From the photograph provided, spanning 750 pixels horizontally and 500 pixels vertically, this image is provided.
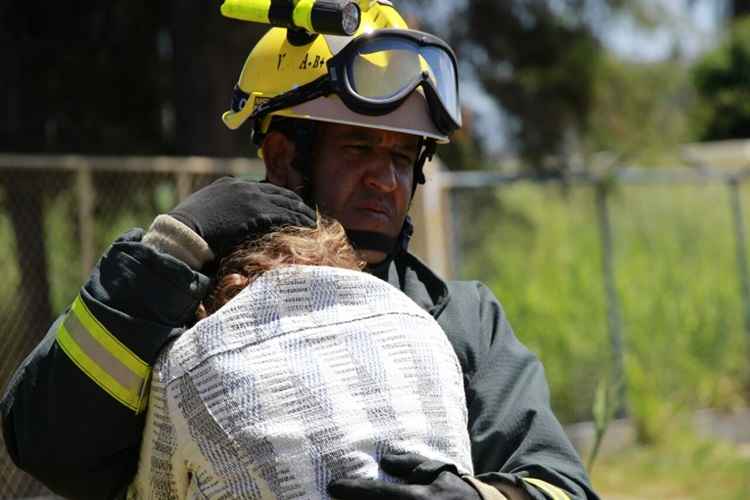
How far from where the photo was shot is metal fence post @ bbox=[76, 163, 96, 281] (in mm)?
6656

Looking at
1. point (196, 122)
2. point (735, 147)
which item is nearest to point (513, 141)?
point (196, 122)

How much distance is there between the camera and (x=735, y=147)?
23.6 metres

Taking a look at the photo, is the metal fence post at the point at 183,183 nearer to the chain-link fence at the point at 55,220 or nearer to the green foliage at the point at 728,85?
the chain-link fence at the point at 55,220

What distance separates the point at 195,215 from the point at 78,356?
296 mm

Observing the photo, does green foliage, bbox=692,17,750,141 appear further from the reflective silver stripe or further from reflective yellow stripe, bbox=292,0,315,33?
the reflective silver stripe

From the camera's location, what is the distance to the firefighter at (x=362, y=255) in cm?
200

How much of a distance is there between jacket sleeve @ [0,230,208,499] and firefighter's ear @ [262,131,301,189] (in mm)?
573

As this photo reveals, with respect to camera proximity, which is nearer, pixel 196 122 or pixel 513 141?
pixel 196 122

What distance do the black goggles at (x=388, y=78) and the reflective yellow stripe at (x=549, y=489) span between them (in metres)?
0.76

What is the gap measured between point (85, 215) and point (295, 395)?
16.3 feet

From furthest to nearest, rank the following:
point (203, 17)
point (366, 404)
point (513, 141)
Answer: point (513, 141) < point (203, 17) < point (366, 404)

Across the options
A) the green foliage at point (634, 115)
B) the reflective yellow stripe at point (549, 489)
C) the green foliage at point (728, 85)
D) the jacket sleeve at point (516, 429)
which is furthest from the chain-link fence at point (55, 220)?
the green foliage at point (728, 85)

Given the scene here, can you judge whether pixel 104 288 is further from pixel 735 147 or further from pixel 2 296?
pixel 735 147

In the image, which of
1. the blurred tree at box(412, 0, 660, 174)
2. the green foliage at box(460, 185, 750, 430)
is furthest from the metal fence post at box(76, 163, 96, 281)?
the blurred tree at box(412, 0, 660, 174)
